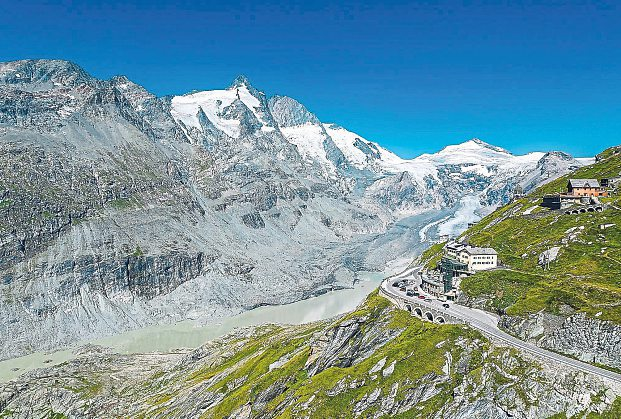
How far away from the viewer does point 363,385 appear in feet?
227

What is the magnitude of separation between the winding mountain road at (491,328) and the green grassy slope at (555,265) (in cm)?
309

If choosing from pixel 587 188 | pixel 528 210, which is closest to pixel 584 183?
pixel 587 188

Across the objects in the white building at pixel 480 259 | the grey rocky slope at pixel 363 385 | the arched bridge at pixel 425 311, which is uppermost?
the white building at pixel 480 259

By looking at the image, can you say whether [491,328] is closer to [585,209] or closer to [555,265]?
[555,265]

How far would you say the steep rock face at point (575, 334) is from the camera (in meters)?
62.7

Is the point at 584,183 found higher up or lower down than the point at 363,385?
higher up

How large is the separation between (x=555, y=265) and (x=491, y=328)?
25684 mm

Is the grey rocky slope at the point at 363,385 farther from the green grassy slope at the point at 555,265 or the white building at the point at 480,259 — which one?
the white building at the point at 480,259

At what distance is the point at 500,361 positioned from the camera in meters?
63.8

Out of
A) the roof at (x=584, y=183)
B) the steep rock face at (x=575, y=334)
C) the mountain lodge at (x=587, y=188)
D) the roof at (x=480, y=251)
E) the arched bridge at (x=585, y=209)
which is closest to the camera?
the steep rock face at (x=575, y=334)

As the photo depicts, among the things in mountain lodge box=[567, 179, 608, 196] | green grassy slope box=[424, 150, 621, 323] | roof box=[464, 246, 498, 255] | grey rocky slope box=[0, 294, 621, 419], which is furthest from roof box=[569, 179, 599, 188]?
grey rocky slope box=[0, 294, 621, 419]

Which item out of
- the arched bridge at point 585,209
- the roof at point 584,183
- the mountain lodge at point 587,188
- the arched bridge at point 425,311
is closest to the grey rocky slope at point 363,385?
the arched bridge at point 425,311

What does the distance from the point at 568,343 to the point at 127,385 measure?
110 meters

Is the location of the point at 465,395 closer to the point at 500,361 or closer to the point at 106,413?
the point at 500,361
